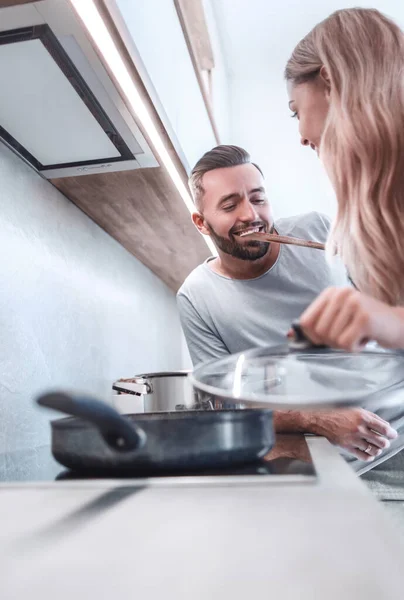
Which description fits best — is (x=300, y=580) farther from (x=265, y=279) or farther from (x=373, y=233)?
(x=265, y=279)

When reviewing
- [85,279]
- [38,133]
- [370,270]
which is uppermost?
[38,133]

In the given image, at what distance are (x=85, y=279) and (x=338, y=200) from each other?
2.54ft

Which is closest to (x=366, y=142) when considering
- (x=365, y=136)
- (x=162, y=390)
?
(x=365, y=136)

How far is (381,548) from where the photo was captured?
250 mm

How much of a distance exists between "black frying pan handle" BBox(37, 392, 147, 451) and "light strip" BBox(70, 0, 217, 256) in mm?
503

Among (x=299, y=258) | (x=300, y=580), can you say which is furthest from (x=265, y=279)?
(x=300, y=580)

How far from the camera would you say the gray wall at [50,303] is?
92cm

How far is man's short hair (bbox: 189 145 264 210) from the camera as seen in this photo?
1.23 meters

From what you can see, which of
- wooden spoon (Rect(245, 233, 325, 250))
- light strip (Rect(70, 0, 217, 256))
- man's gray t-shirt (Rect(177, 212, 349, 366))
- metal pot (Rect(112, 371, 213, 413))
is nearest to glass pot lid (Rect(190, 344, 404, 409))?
wooden spoon (Rect(245, 233, 325, 250))

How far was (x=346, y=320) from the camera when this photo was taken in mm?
444

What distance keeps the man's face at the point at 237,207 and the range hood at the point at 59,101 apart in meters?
0.31

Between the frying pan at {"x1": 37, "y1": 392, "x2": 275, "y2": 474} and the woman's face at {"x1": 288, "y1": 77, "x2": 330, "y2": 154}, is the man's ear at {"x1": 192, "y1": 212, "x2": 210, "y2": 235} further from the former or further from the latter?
the frying pan at {"x1": 37, "y1": 392, "x2": 275, "y2": 474}

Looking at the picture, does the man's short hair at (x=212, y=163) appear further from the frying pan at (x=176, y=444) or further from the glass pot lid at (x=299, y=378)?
the frying pan at (x=176, y=444)

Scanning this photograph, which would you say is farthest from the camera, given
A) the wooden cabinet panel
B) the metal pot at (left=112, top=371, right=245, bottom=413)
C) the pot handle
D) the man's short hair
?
the metal pot at (left=112, top=371, right=245, bottom=413)
